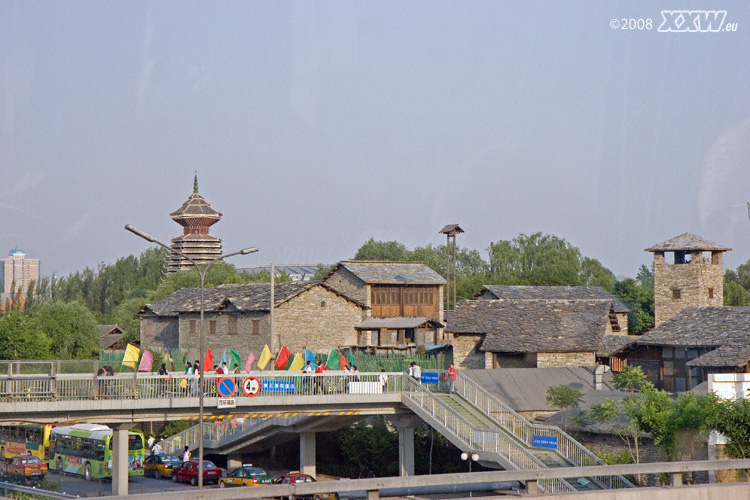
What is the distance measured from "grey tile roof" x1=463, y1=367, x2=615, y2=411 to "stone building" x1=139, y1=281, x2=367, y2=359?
19.7 m

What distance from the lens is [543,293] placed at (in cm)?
7212

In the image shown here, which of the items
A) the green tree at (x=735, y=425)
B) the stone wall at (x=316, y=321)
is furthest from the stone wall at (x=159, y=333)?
the green tree at (x=735, y=425)

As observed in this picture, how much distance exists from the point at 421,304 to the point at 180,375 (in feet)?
112

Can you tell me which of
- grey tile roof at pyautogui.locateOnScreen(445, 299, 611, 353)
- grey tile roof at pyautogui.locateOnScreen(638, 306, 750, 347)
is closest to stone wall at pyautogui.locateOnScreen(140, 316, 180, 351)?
grey tile roof at pyautogui.locateOnScreen(445, 299, 611, 353)

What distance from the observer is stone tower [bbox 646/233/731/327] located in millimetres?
57000

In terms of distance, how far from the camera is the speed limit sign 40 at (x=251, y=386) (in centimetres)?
3722

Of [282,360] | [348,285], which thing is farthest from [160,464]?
[348,285]

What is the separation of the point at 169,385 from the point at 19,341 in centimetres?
4074

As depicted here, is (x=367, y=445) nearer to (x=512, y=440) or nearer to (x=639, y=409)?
(x=512, y=440)

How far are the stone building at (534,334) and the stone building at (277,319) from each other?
33.0 ft

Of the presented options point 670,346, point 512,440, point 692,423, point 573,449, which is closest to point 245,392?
point 512,440

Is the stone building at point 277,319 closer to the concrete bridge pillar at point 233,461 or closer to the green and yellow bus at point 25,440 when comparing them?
the concrete bridge pillar at point 233,461

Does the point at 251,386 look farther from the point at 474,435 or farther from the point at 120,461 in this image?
the point at 474,435

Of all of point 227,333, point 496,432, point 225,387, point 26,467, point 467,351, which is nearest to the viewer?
point 496,432
